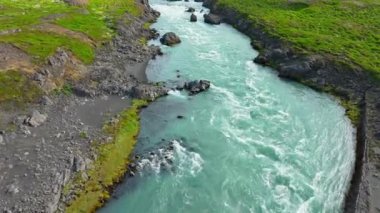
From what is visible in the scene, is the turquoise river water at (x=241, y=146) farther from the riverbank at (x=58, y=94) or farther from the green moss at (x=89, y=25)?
the green moss at (x=89, y=25)

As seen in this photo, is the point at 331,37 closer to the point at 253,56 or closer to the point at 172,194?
the point at 253,56

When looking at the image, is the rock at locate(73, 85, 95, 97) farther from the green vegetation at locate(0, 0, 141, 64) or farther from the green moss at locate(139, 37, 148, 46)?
the green moss at locate(139, 37, 148, 46)

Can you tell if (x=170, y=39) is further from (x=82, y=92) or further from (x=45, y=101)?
(x=45, y=101)

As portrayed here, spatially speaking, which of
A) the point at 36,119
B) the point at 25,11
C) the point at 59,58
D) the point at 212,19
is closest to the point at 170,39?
the point at 212,19

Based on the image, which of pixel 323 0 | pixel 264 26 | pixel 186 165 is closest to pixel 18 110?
pixel 186 165

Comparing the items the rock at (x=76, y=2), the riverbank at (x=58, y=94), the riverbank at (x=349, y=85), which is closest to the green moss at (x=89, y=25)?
the riverbank at (x=58, y=94)

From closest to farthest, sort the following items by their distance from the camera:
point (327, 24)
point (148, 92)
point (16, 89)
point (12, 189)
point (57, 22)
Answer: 1. point (12, 189)
2. point (16, 89)
3. point (148, 92)
4. point (57, 22)
5. point (327, 24)
